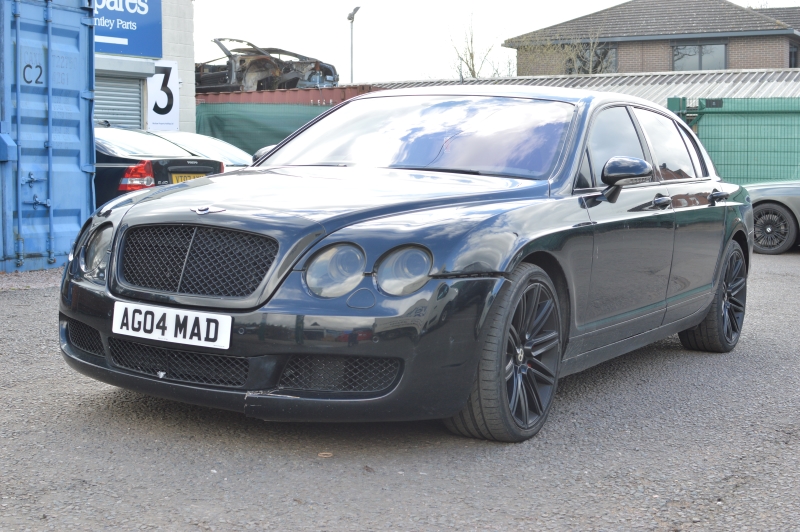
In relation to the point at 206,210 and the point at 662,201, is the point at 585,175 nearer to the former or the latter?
the point at 662,201

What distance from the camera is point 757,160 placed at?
18.4 meters

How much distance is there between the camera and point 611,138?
5.33 m

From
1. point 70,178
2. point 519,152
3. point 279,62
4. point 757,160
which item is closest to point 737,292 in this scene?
A: point 519,152

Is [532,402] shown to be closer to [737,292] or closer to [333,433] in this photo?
[333,433]

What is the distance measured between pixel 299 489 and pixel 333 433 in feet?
2.28

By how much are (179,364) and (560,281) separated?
1676mm

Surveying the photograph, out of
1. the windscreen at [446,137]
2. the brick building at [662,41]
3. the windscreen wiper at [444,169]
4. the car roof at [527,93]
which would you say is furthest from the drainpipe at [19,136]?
the brick building at [662,41]

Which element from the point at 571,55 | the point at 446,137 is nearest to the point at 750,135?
the point at 446,137

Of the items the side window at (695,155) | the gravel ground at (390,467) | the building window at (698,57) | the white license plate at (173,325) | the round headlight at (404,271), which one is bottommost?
the gravel ground at (390,467)

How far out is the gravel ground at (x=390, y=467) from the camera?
329 cm

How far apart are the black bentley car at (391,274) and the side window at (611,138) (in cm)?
2

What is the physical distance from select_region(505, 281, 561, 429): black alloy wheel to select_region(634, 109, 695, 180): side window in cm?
178

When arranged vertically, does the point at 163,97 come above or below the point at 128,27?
below

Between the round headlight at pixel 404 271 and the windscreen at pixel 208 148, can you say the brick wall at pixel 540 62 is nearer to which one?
the windscreen at pixel 208 148
